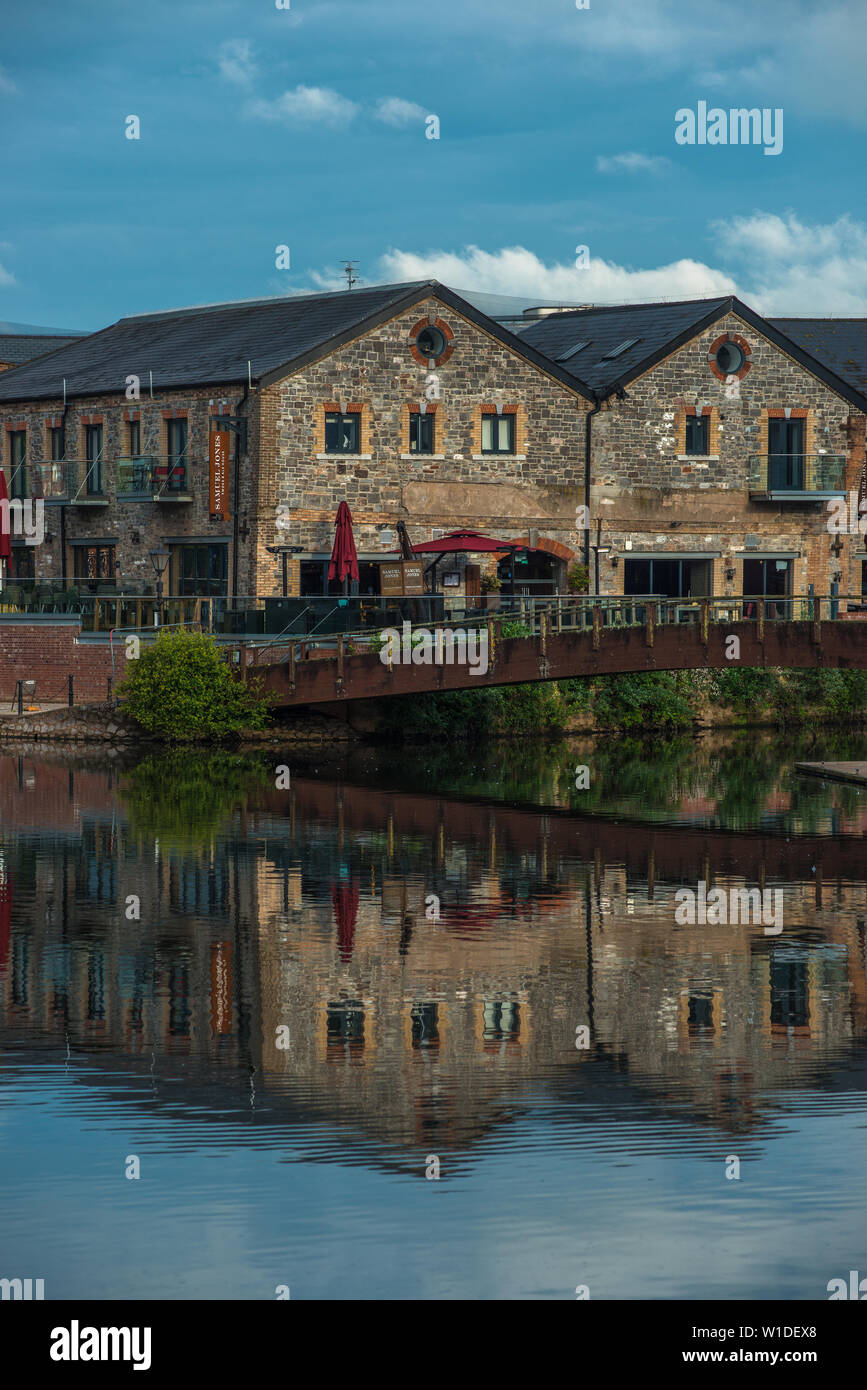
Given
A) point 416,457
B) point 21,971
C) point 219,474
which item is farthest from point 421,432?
point 21,971

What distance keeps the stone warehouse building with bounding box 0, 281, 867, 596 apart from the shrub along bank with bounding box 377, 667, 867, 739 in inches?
186

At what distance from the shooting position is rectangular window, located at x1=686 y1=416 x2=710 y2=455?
50094 millimetres

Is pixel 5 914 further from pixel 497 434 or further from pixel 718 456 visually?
pixel 718 456

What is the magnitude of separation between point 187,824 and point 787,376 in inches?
1144

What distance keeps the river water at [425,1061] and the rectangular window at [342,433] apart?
19789mm

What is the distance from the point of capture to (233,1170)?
37.0ft

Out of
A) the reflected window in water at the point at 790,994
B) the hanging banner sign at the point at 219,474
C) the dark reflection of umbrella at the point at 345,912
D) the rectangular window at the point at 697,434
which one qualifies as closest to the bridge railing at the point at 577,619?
the hanging banner sign at the point at 219,474

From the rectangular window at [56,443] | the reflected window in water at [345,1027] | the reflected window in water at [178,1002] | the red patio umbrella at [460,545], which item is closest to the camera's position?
the reflected window in water at [345,1027]

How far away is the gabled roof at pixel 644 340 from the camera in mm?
49531

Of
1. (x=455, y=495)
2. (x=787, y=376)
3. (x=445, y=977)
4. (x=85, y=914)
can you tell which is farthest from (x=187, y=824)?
(x=787, y=376)

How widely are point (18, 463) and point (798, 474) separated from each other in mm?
21099

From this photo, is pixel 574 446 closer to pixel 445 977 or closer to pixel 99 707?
pixel 99 707

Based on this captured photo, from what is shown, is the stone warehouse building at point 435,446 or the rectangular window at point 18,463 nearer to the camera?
the stone warehouse building at point 435,446

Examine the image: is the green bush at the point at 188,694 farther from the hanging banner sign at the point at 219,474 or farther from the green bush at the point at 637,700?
the green bush at the point at 637,700
